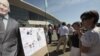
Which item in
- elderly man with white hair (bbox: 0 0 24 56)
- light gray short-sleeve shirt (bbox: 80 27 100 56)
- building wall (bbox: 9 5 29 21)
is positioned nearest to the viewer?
light gray short-sleeve shirt (bbox: 80 27 100 56)

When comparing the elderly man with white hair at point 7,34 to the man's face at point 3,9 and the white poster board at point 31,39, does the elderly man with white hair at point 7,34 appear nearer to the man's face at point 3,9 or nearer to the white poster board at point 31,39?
the man's face at point 3,9

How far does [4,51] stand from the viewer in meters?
3.19

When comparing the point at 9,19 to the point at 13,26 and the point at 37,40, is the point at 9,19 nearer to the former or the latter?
the point at 13,26

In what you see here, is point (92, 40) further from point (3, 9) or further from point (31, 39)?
point (31, 39)

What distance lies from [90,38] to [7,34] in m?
1.04

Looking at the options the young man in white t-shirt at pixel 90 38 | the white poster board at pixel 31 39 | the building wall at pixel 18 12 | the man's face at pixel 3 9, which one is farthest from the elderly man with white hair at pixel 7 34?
the building wall at pixel 18 12

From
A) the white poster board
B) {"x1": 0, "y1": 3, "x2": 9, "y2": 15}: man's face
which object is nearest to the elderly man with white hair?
{"x1": 0, "y1": 3, "x2": 9, "y2": 15}: man's face

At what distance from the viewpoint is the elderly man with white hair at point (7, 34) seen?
3.20 meters

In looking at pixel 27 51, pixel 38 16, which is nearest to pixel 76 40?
pixel 27 51

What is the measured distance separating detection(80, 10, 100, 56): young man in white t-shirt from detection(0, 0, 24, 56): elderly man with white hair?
88cm

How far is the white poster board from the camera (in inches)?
153

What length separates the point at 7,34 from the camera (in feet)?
10.7

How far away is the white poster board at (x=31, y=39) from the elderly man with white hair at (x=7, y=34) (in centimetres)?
38

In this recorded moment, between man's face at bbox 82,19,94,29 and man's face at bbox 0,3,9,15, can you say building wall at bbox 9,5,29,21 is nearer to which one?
man's face at bbox 0,3,9,15
